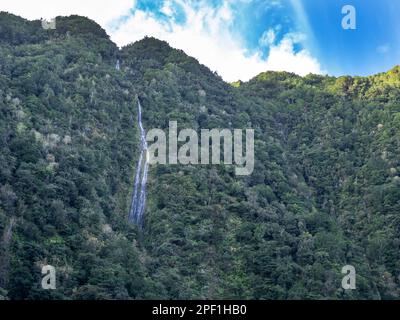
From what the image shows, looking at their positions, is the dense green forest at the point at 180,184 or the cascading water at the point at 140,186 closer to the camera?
the dense green forest at the point at 180,184

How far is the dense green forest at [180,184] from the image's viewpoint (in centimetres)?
3872

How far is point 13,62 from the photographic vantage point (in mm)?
61938

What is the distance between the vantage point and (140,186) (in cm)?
5409

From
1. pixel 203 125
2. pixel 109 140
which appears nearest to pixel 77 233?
pixel 109 140

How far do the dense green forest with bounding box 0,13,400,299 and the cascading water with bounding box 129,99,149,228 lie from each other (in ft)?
2.01

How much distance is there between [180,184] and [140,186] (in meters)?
3.82

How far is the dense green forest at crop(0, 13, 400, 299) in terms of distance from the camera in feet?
127

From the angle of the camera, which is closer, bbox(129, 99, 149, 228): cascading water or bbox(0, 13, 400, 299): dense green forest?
bbox(0, 13, 400, 299): dense green forest

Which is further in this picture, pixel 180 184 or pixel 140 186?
pixel 140 186

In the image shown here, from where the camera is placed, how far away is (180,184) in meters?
52.4

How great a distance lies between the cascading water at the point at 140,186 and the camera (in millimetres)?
50344

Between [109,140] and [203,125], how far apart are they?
11.7 m

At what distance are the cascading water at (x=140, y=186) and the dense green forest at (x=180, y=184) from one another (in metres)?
0.61

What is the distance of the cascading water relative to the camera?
50.3 m
